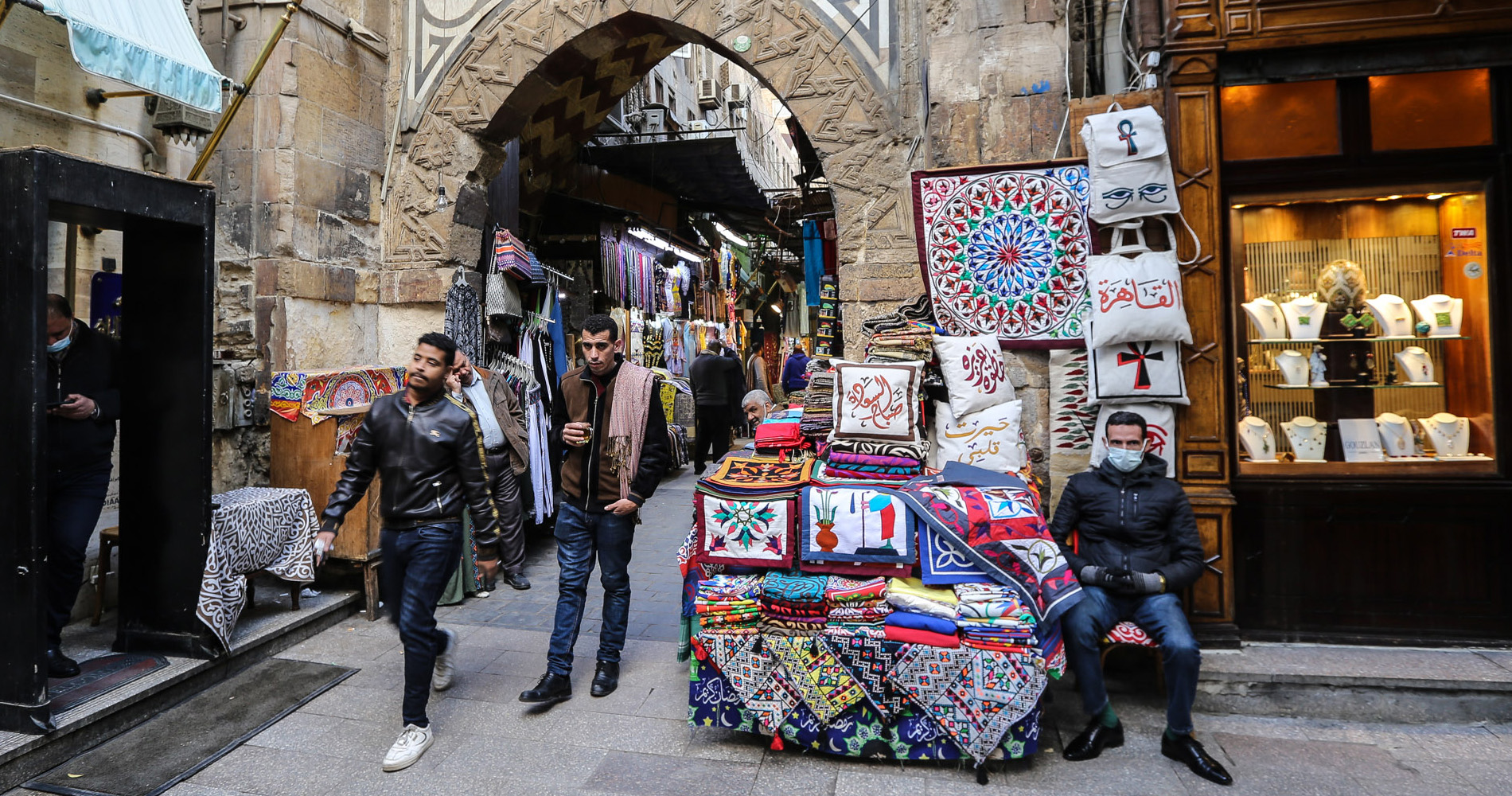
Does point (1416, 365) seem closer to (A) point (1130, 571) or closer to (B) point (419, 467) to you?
(A) point (1130, 571)

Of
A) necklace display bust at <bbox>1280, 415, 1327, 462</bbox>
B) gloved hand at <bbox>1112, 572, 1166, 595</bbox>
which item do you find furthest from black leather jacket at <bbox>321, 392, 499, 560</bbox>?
necklace display bust at <bbox>1280, 415, 1327, 462</bbox>

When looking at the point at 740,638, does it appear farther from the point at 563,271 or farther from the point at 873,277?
the point at 563,271

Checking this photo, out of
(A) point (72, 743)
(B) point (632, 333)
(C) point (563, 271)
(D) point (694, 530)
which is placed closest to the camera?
(A) point (72, 743)

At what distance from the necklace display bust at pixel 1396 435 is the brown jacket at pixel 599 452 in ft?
12.8

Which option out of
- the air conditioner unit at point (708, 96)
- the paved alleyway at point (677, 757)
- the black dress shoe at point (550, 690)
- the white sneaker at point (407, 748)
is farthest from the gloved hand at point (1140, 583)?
the air conditioner unit at point (708, 96)

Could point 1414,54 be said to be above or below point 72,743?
above

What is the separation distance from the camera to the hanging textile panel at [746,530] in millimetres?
3471

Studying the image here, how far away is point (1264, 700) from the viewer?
144 inches

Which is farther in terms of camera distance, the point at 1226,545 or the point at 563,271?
the point at 563,271

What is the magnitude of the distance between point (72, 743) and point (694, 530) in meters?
2.74

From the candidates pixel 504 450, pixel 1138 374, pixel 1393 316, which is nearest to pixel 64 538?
pixel 504 450

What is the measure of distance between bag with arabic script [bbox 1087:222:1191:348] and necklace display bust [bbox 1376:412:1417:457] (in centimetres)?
131

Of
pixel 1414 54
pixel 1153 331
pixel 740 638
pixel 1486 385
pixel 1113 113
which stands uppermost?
→ pixel 1414 54

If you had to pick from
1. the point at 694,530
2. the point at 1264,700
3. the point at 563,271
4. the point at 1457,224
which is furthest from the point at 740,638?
the point at 563,271
